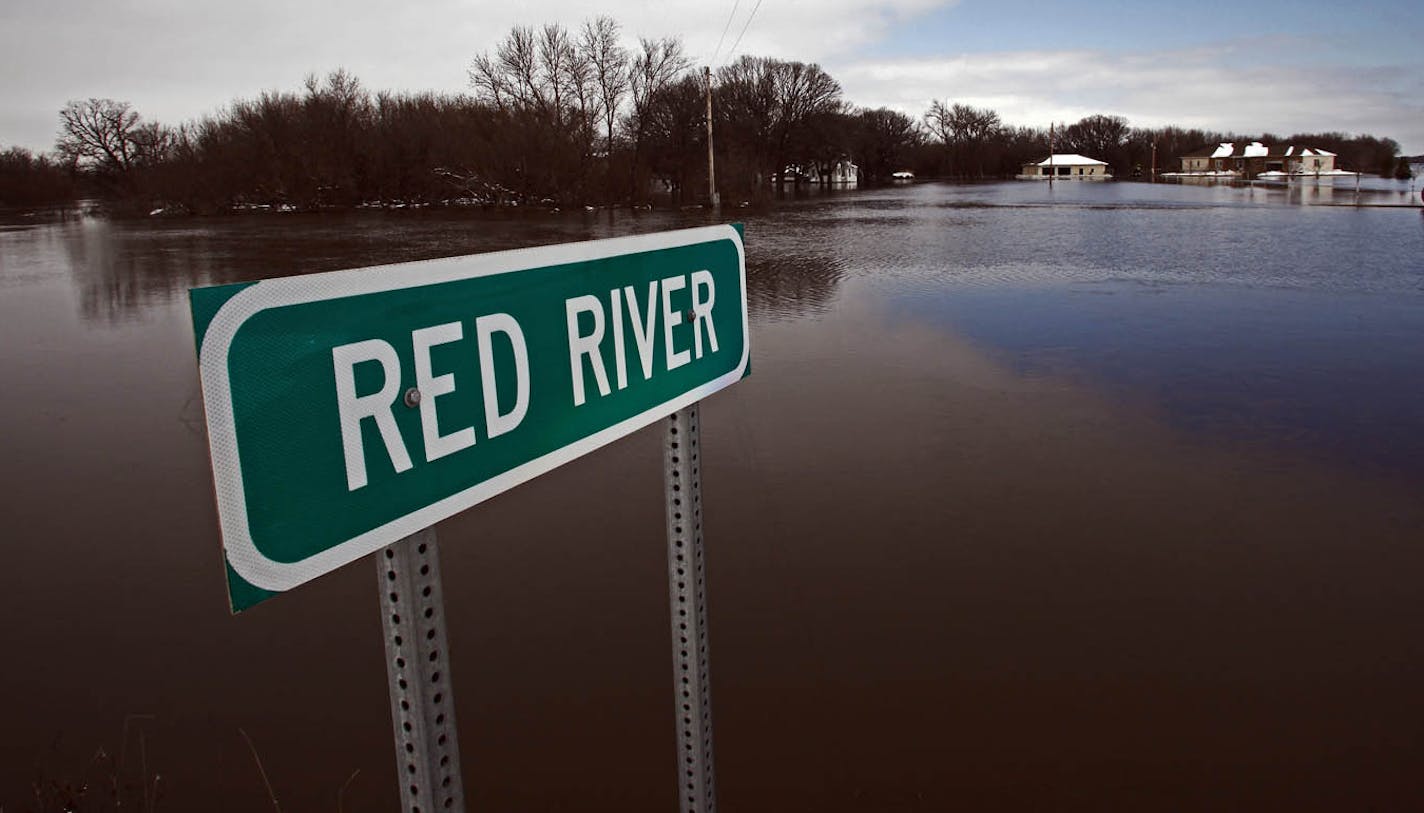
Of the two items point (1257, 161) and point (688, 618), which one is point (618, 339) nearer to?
point (688, 618)

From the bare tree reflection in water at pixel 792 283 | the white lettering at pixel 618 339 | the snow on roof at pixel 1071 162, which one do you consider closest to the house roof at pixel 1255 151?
the snow on roof at pixel 1071 162

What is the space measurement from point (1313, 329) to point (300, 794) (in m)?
12.7

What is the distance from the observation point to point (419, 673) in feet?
4.22

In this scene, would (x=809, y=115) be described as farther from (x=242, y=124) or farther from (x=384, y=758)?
(x=384, y=758)

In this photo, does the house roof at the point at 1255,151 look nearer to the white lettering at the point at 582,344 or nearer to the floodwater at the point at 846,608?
the floodwater at the point at 846,608

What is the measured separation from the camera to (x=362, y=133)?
6091 centimetres

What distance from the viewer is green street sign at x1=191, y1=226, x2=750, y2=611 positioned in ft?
3.55

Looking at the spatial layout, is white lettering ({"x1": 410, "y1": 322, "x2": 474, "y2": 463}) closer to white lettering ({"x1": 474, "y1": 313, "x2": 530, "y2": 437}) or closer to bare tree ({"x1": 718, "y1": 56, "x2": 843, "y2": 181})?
white lettering ({"x1": 474, "y1": 313, "x2": 530, "y2": 437})

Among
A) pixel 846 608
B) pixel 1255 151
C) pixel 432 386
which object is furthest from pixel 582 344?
pixel 1255 151

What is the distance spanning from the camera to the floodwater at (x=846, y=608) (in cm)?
364

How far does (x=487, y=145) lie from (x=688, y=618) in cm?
5489

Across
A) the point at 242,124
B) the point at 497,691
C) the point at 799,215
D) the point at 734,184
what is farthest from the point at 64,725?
the point at 242,124

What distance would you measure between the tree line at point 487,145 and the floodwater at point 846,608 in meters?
35.1

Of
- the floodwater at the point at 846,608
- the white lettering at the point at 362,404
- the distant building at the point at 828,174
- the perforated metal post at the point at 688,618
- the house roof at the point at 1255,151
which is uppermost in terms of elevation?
the house roof at the point at 1255,151
